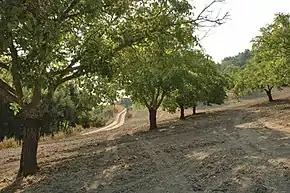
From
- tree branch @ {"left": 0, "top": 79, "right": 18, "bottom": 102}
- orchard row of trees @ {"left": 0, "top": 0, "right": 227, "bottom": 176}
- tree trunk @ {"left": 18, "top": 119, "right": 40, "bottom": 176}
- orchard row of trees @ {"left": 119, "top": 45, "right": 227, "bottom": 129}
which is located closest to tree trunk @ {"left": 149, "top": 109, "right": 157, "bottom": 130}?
orchard row of trees @ {"left": 119, "top": 45, "right": 227, "bottom": 129}

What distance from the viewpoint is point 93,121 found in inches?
2360

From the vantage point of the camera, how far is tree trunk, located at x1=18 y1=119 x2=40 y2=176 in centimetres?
1338

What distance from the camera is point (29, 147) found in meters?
13.5

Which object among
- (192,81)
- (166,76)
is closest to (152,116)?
(192,81)

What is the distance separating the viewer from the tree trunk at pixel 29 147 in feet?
43.9

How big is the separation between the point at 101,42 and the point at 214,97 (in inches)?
1369

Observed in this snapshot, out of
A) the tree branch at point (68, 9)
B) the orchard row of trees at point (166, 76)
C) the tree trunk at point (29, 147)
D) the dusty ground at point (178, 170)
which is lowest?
the dusty ground at point (178, 170)

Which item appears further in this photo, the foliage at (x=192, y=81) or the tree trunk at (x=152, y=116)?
the tree trunk at (x=152, y=116)

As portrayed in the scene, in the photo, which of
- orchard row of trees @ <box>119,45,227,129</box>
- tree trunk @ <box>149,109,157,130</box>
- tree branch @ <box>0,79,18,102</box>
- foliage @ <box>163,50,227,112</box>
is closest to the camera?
tree branch @ <box>0,79,18,102</box>

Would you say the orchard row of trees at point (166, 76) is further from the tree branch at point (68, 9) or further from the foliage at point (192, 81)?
the tree branch at point (68, 9)

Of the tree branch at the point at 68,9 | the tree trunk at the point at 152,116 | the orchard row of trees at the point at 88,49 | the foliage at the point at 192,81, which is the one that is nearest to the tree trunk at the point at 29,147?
the orchard row of trees at the point at 88,49

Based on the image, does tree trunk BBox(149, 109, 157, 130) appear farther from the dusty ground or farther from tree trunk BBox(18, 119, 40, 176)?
tree trunk BBox(18, 119, 40, 176)

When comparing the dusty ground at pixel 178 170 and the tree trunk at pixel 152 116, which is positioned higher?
the tree trunk at pixel 152 116

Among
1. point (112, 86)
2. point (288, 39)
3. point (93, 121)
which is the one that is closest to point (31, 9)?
point (112, 86)
